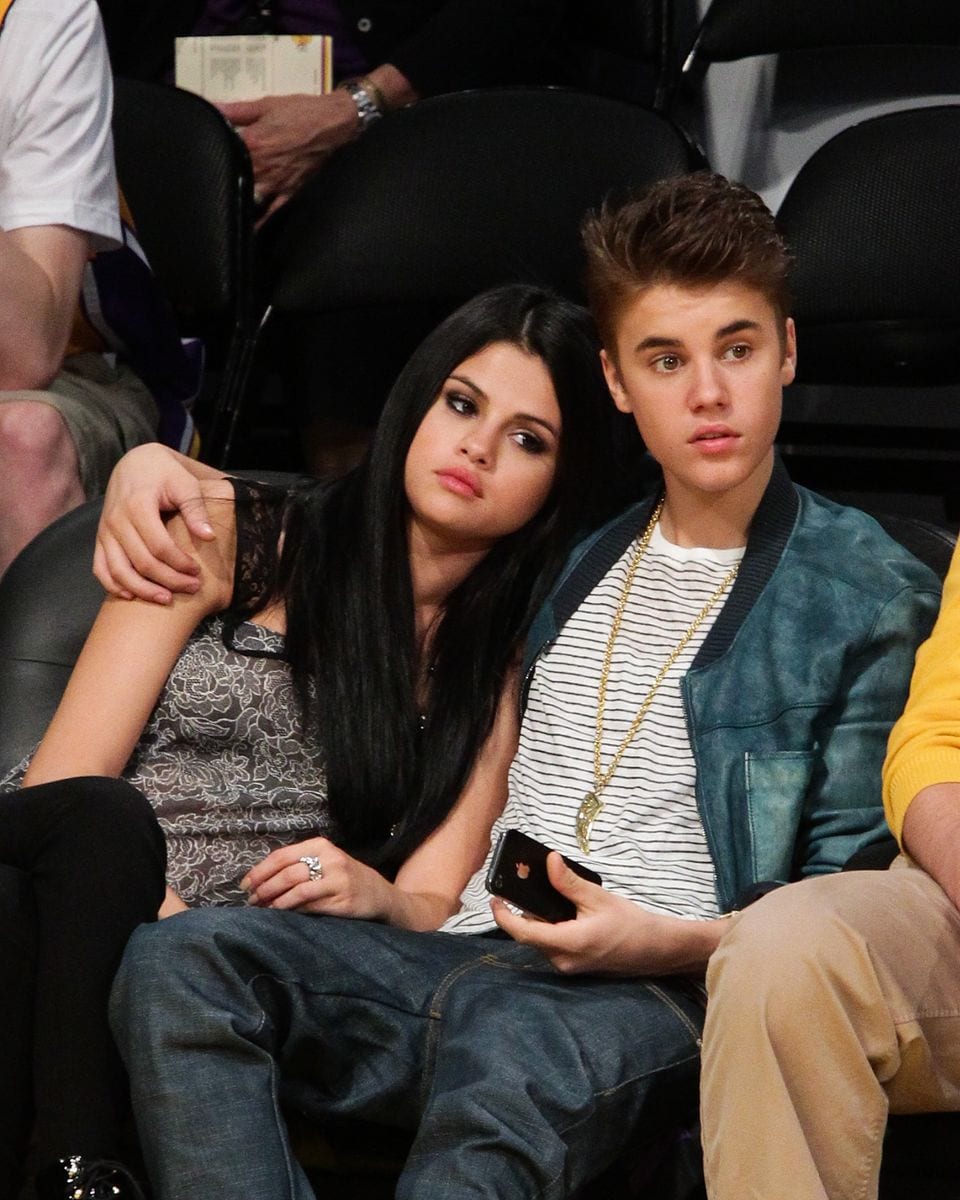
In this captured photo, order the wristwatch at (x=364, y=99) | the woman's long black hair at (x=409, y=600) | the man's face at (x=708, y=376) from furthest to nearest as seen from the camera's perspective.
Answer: the wristwatch at (x=364, y=99), the woman's long black hair at (x=409, y=600), the man's face at (x=708, y=376)

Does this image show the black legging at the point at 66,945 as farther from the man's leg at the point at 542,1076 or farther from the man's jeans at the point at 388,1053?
the man's leg at the point at 542,1076

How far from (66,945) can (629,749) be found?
607 mm

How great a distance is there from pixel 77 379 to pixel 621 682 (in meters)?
1.03

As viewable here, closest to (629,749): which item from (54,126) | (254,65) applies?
(54,126)

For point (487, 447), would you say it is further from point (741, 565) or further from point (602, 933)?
point (602, 933)

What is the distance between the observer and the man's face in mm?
1874

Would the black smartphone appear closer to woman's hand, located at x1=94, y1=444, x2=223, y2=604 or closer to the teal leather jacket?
the teal leather jacket

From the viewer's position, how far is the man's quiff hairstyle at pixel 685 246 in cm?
189

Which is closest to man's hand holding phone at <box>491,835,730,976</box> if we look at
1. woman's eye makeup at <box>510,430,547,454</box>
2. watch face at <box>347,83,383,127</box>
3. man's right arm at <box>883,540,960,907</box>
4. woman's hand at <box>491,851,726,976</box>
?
woman's hand at <box>491,851,726,976</box>

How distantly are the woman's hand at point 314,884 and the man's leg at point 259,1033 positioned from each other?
3cm

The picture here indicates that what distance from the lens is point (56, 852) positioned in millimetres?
1686

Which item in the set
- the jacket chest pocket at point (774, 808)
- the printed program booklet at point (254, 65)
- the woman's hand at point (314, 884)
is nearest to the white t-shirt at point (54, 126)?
the printed program booklet at point (254, 65)

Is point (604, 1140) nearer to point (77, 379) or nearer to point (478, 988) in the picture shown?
point (478, 988)

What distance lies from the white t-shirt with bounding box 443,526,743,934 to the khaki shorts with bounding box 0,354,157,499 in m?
0.77
